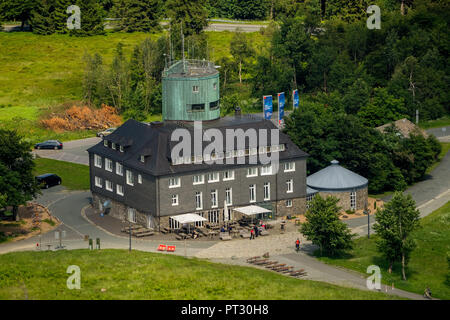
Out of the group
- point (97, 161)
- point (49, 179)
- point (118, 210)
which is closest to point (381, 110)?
point (97, 161)

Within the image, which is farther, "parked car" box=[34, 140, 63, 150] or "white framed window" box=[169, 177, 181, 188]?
"parked car" box=[34, 140, 63, 150]

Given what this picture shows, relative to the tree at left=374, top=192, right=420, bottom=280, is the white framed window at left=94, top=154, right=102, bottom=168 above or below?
above

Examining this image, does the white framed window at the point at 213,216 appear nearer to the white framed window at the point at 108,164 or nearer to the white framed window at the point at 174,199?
the white framed window at the point at 174,199

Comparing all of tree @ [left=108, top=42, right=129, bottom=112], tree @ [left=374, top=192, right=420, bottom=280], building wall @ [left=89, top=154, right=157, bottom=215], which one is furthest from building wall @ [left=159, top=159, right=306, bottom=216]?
tree @ [left=108, top=42, right=129, bottom=112]

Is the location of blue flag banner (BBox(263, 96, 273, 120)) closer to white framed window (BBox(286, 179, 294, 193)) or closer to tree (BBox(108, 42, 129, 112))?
white framed window (BBox(286, 179, 294, 193))

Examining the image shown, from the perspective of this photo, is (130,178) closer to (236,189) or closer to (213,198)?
(213,198)
